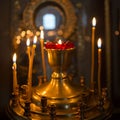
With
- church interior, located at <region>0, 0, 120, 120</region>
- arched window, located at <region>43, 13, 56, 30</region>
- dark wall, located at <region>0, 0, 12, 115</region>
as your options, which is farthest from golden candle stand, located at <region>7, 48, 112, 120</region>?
arched window, located at <region>43, 13, 56, 30</region>

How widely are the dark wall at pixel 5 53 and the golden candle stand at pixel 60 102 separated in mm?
297

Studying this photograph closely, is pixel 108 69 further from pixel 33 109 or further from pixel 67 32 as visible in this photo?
pixel 33 109

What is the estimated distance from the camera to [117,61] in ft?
5.33

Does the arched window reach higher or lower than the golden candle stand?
higher

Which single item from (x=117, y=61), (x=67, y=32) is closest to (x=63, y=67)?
(x=67, y=32)

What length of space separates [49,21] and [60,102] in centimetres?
57

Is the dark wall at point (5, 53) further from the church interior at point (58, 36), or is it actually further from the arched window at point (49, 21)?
the arched window at point (49, 21)

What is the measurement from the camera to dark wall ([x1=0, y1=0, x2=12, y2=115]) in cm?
151

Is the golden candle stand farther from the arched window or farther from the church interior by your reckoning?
the arched window

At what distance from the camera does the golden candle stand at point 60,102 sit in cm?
109

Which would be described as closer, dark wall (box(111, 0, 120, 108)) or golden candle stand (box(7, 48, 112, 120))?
golden candle stand (box(7, 48, 112, 120))

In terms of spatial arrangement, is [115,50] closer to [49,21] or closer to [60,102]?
[49,21]

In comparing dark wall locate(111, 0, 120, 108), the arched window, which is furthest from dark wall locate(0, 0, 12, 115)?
dark wall locate(111, 0, 120, 108)

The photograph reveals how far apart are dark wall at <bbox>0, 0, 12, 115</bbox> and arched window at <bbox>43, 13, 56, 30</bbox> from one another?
0.20 meters
